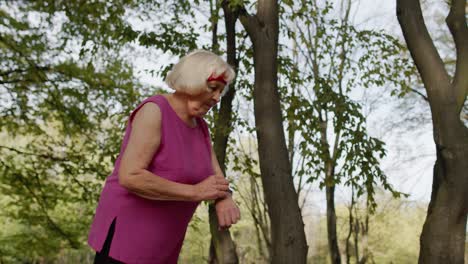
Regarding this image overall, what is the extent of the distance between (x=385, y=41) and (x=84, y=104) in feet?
20.9

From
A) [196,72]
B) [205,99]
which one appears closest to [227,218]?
Answer: [205,99]

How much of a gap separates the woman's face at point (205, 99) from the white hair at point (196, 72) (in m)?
0.02

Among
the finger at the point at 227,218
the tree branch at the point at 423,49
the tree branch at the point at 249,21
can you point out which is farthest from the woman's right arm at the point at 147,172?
the tree branch at the point at 249,21

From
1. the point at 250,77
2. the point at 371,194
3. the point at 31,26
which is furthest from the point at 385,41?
the point at 31,26

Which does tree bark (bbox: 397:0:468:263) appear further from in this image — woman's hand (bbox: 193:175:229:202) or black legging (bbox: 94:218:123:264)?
black legging (bbox: 94:218:123:264)

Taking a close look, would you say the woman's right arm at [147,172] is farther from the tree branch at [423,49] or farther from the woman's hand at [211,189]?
the tree branch at [423,49]

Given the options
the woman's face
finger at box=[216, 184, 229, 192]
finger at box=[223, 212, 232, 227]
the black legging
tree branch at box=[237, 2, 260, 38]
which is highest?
tree branch at box=[237, 2, 260, 38]

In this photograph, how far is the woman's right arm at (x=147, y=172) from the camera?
181 centimetres

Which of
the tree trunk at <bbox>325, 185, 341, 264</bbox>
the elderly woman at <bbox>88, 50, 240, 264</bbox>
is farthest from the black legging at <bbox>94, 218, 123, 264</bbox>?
the tree trunk at <bbox>325, 185, 341, 264</bbox>

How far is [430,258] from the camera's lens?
5277mm

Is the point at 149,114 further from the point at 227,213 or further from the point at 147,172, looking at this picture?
the point at 227,213

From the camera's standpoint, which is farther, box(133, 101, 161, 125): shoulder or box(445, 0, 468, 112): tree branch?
box(445, 0, 468, 112): tree branch

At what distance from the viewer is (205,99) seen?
198 centimetres

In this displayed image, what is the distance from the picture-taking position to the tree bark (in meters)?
5.28
